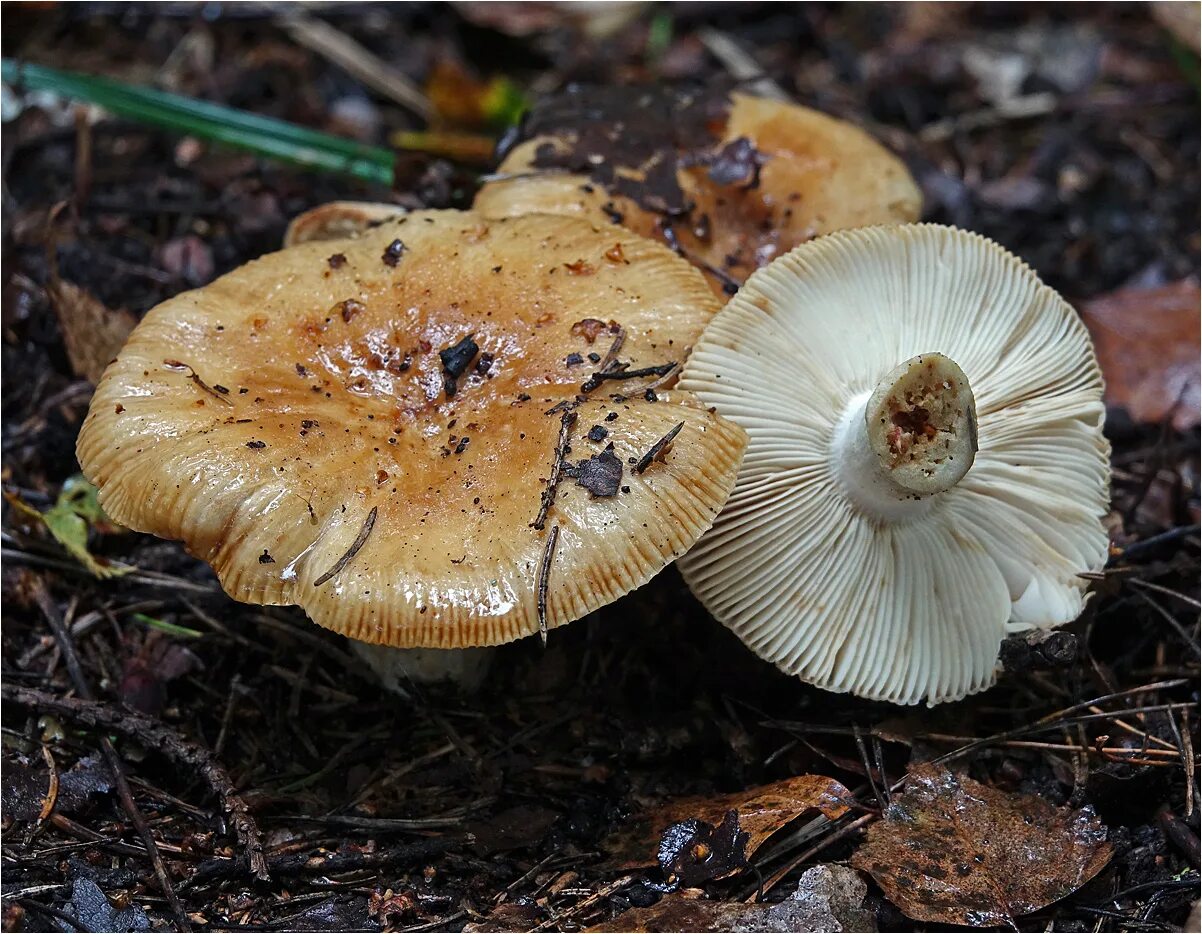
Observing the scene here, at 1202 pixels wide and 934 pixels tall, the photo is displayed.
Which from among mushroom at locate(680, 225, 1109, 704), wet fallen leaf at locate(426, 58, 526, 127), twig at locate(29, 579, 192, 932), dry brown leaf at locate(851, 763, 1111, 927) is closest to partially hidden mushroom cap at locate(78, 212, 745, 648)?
mushroom at locate(680, 225, 1109, 704)

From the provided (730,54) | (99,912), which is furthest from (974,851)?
(730,54)

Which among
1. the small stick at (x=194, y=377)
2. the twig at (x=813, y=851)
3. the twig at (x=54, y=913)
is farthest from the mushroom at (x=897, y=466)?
the twig at (x=54, y=913)

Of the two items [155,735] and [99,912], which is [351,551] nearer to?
[155,735]

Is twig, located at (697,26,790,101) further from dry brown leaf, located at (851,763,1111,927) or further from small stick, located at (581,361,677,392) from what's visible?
dry brown leaf, located at (851,763,1111,927)

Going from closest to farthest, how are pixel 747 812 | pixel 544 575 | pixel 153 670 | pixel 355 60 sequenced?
pixel 544 575 → pixel 747 812 → pixel 153 670 → pixel 355 60

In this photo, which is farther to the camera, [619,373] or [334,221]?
[334,221]

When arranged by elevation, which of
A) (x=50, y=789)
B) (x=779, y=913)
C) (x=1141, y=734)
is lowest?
(x=50, y=789)
